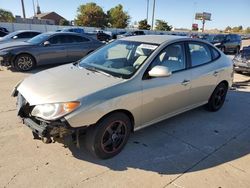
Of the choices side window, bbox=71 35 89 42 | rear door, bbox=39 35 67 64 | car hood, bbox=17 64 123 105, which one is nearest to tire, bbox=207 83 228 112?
car hood, bbox=17 64 123 105

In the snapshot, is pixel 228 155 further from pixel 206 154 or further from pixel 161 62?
pixel 161 62

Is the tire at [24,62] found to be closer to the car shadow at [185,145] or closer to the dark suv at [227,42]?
the car shadow at [185,145]

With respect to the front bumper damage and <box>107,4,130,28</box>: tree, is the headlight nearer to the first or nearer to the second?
the front bumper damage

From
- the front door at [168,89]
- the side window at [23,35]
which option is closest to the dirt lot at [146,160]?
the front door at [168,89]

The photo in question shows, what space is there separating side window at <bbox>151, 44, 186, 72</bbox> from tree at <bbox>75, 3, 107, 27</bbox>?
192 ft

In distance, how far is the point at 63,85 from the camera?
338 cm

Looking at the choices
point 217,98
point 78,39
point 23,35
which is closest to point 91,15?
point 23,35

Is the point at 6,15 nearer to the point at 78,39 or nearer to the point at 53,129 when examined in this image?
the point at 78,39

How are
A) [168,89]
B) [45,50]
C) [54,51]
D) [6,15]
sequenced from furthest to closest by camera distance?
1. [6,15]
2. [54,51]
3. [45,50]
4. [168,89]

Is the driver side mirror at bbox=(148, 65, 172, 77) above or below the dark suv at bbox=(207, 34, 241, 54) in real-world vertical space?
above

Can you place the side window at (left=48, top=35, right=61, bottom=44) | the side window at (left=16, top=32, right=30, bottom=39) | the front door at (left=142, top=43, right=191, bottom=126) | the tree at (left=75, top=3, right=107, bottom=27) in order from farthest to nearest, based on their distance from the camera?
the tree at (left=75, top=3, right=107, bottom=27) → the side window at (left=16, top=32, right=30, bottom=39) → the side window at (left=48, top=35, right=61, bottom=44) → the front door at (left=142, top=43, right=191, bottom=126)

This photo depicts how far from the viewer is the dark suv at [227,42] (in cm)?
2038

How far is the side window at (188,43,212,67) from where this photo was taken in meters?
4.59

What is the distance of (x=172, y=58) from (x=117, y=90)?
4.49ft
